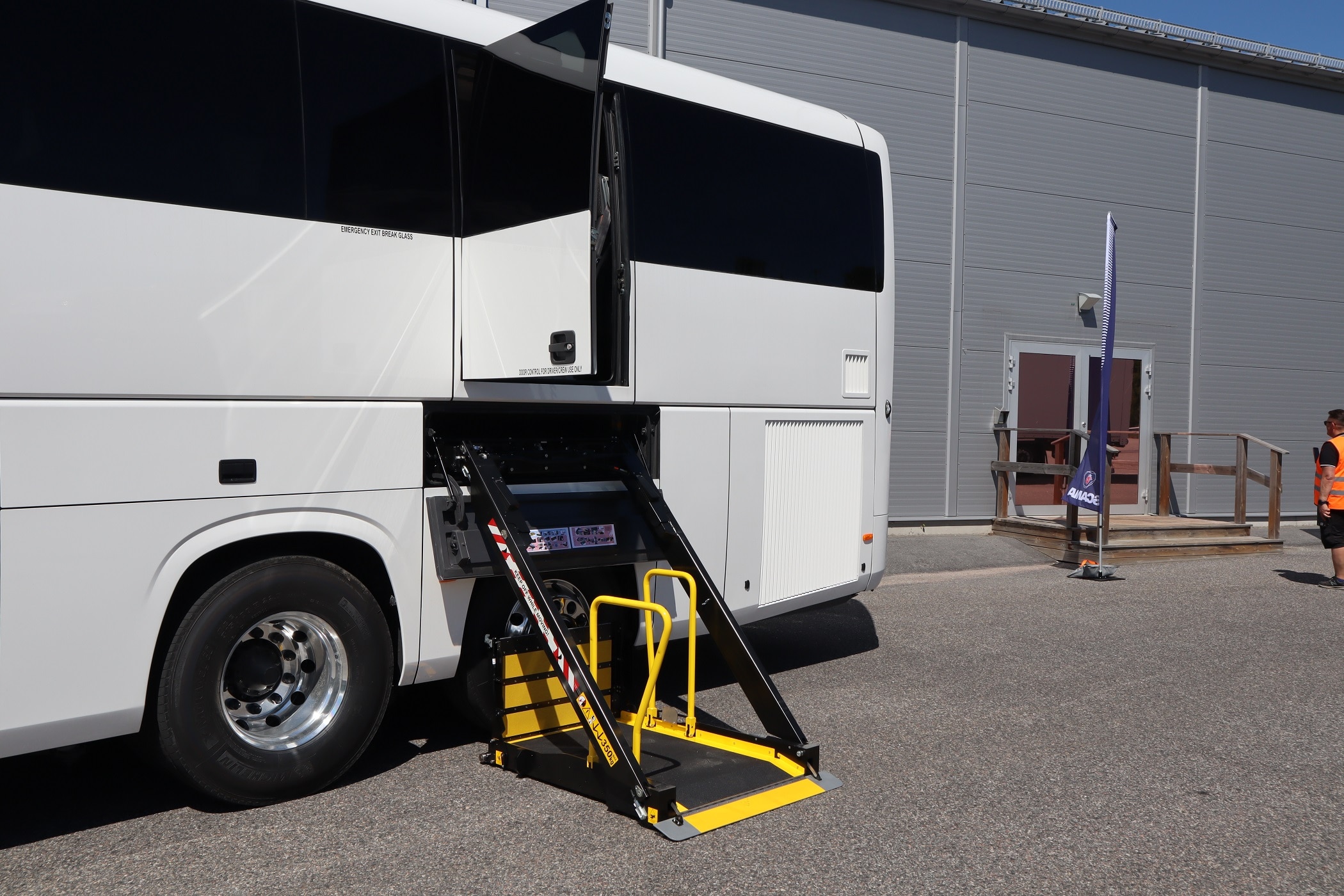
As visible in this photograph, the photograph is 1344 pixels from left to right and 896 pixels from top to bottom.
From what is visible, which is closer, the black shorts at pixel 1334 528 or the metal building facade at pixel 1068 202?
the black shorts at pixel 1334 528

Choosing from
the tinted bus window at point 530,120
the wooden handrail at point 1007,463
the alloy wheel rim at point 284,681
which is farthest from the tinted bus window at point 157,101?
the wooden handrail at point 1007,463

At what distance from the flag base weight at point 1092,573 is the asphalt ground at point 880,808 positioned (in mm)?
3678

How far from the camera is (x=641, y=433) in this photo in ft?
19.1

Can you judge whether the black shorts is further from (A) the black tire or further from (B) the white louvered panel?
(A) the black tire

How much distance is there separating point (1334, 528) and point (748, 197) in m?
7.70

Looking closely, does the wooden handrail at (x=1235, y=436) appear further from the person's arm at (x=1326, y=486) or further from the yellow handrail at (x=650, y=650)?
the yellow handrail at (x=650, y=650)

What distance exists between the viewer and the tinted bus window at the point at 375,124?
4453mm

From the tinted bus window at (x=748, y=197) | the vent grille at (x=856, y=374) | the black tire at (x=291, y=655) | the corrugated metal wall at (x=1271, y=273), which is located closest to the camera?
the black tire at (x=291, y=655)

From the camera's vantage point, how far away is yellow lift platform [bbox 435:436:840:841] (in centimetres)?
434

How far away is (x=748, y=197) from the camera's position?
6.32m

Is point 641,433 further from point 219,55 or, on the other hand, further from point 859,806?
point 219,55

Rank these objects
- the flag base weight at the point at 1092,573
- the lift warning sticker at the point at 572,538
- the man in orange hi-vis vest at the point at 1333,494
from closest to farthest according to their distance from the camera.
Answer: the lift warning sticker at the point at 572,538 → the man in orange hi-vis vest at the point at 1333,494 → the flag base weight at the point at 1092,573

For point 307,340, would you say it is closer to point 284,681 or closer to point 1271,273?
point 284,681

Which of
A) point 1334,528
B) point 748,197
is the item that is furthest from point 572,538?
point 1334,528
